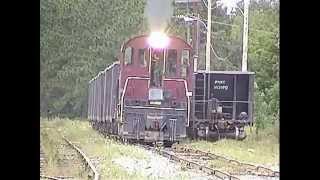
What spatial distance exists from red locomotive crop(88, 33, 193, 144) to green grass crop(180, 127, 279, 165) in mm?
137

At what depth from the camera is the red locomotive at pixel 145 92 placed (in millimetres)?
2115

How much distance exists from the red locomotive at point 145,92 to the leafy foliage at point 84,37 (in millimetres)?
47

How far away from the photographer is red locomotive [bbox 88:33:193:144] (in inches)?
83.3

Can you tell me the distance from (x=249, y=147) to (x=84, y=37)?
2.65ft

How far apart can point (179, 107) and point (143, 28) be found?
0.39m

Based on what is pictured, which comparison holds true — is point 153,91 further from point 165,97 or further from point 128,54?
point 128,54

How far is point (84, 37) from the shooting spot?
2.09 meters

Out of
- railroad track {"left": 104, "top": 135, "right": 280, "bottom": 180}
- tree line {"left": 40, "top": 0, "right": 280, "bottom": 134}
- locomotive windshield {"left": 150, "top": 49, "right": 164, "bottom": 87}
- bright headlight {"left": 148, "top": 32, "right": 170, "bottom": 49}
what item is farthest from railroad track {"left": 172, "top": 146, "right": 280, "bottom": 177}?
bright headlight {"left": 148, "top": 32, "right": 170, "bottom": 49}

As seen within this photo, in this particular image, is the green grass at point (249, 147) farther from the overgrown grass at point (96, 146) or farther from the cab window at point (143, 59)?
the cab window at point (143, 59)

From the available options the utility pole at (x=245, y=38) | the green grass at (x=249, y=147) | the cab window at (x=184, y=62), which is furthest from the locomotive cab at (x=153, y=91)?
the utility pole at (x=245, y=38)

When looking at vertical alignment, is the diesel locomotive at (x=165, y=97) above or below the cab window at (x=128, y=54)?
below
